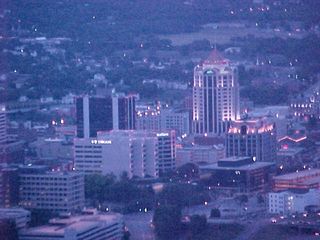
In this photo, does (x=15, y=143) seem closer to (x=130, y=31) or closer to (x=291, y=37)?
(x=291, y=37)

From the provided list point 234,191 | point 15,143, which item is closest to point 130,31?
point 15,143

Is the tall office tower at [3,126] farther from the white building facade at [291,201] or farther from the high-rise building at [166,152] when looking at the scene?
the white building facade at [291,201]

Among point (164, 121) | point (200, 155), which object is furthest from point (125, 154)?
point (164, 121)

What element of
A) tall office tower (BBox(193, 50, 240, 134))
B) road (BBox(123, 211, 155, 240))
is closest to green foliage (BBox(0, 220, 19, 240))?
road (BBox(123, 211, 155, 240))

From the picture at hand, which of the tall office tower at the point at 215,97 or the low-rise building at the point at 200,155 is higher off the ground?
the tall office tower at the point at 215,97

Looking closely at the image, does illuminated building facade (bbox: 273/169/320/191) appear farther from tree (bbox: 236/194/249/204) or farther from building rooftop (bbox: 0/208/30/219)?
building rooftop (bbox: 0/208/30/219)

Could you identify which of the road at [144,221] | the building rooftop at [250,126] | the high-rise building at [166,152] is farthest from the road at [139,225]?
the building rooftop at [250,126]

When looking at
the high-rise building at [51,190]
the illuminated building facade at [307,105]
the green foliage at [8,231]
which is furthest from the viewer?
the illuminated building facade at [307,105]

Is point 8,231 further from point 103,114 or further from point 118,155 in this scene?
point 103,114
